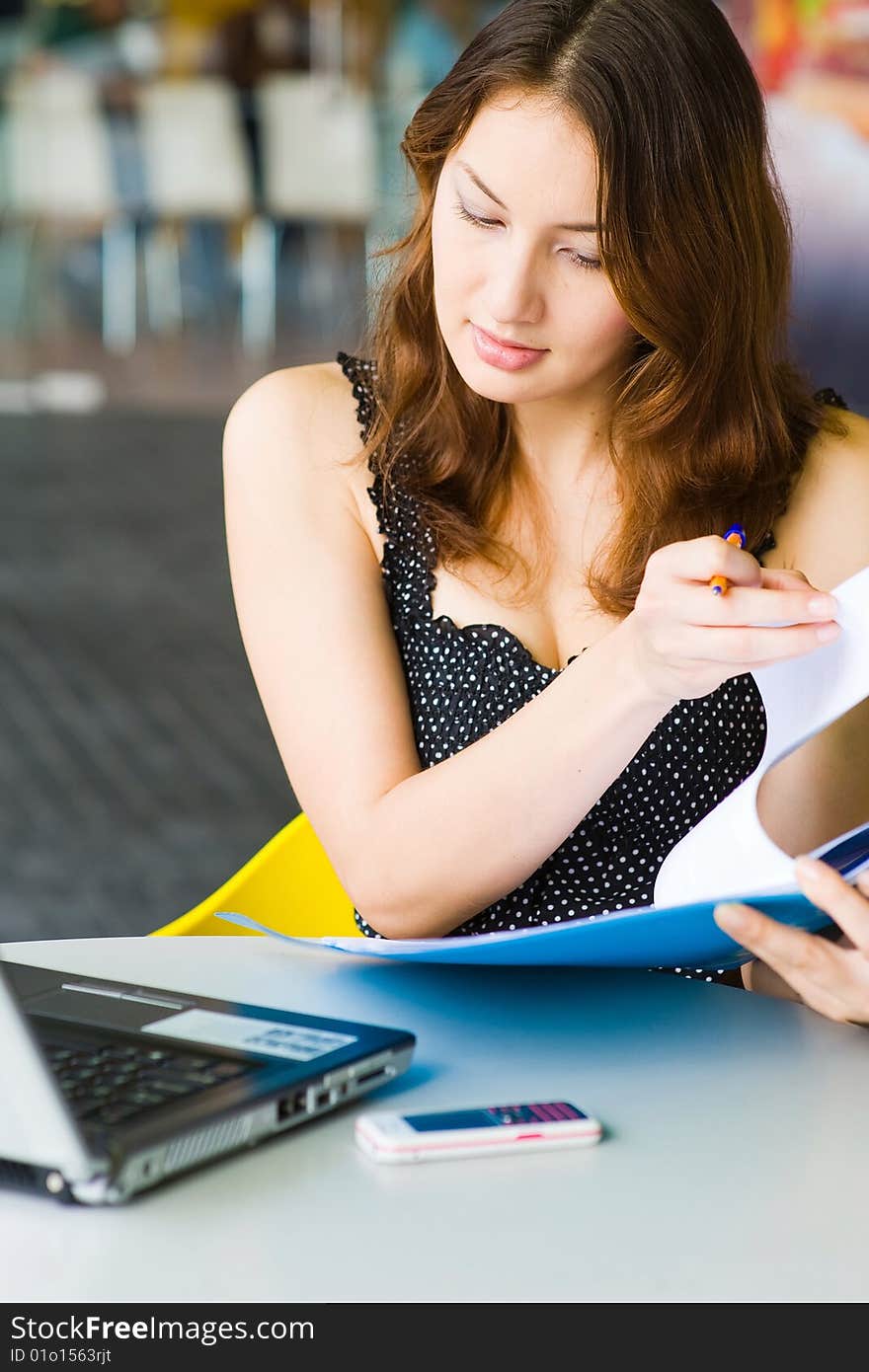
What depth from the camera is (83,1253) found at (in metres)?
0.90

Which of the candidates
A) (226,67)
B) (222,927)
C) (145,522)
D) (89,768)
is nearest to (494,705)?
(222,927)

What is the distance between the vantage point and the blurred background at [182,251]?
19.4 feet

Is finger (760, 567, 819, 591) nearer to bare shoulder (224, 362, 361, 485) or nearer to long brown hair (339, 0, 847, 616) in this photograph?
long brown hair (339, 0, 847, 616)

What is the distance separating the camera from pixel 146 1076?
1.02 metres

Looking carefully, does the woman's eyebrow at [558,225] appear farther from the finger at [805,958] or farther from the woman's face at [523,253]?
the finger at [805,958]

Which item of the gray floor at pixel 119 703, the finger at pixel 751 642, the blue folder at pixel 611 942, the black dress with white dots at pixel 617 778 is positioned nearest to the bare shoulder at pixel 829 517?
the black dress with white dots at pixel 617 778

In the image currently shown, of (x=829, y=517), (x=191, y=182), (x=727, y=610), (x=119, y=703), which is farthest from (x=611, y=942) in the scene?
(x=191, y=182)

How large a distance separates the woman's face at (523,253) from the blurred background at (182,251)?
11.4ft

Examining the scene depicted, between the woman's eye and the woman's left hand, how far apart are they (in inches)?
25.1

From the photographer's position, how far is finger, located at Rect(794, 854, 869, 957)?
45.3 inches

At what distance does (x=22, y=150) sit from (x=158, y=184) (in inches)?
26.1

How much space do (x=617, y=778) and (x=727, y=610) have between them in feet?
1.95

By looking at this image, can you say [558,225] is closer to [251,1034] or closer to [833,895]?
[833,895]
